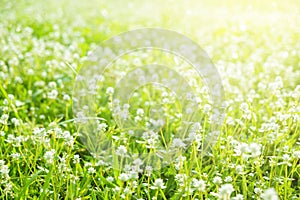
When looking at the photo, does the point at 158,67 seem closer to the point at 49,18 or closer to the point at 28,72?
the point at 28,72

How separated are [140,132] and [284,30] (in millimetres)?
4146

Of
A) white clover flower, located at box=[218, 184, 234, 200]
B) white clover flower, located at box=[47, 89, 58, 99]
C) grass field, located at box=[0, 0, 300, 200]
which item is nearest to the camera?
white clover flower, located at box=[218, 184, 234, 200]

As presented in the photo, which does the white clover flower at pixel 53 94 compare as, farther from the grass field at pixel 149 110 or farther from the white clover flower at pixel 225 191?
the white clover flower at pixel 225 191

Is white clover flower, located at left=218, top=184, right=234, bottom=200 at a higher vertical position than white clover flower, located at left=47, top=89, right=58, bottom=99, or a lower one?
Result: lower

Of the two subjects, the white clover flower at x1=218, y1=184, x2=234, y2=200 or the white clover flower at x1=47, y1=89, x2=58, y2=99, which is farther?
the white clover flower at x1=47, y1=89, x2=58, y2=99

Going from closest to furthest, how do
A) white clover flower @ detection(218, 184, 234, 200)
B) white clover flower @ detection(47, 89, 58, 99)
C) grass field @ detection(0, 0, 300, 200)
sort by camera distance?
white clover flower @ detection(218, 184, 234, 200)
grass field @ detection(0, 0, 300, 200)
white clover flower @ detection(47, 89, 58, 99)

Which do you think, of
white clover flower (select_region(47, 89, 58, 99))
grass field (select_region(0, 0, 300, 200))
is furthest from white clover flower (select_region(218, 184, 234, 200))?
white clover flower (select_region(47, 89, 58, 99))

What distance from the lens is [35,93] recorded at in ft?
13.4

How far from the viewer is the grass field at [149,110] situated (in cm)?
255

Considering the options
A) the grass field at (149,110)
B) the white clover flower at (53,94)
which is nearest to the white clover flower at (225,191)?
the grass field at (149,110)

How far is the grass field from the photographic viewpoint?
2.55 m

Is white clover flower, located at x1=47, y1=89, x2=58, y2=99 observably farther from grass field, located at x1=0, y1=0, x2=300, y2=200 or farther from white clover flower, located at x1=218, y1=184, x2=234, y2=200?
white clover flower, located at x1=218, y1=184, x2=234, y2=200

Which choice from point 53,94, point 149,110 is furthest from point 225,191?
point 53,94

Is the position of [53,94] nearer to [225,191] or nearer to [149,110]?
[149,110]
